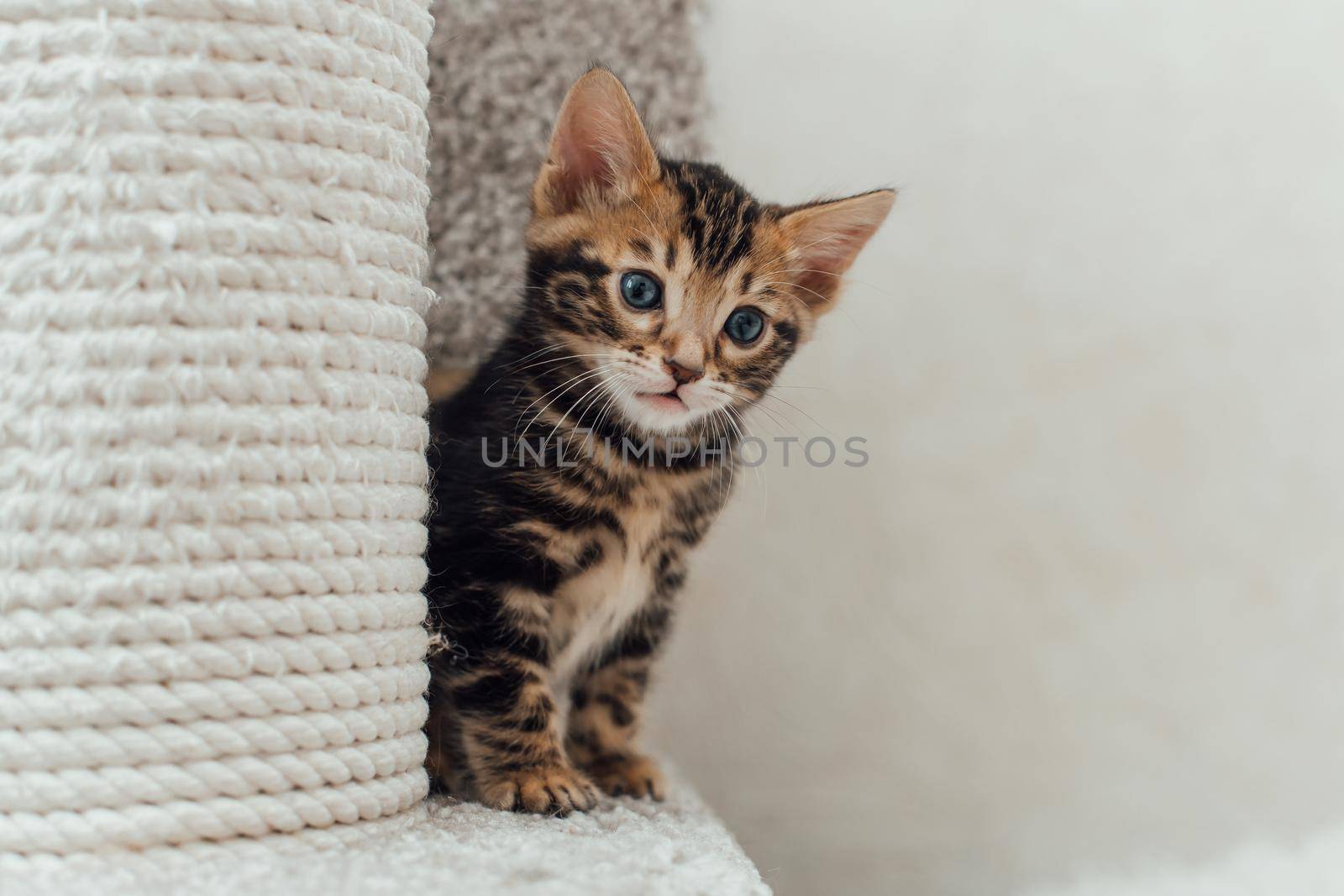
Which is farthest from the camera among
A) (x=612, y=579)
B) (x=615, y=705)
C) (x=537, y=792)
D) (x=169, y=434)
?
(x=615, y=705)

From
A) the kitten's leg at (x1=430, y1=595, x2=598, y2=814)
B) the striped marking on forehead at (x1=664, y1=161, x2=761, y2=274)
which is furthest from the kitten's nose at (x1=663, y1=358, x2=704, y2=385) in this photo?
the kitten's leg at (x1=430, y1=595, x2=598, y2=814)

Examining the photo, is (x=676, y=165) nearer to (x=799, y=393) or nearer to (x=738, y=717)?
(x=799, y=393)

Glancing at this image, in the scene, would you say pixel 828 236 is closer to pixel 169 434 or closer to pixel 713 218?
pixel 713 218

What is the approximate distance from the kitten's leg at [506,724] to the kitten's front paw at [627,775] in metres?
0.15

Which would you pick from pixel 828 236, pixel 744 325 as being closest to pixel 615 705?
pixel 744 325

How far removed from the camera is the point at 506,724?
873 mm

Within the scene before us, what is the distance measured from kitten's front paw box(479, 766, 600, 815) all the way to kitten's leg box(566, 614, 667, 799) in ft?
0.59

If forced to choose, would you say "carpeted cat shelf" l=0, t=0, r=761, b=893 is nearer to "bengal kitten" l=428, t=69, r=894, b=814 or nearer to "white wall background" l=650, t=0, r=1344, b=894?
"bengal kitten" l=428, t=69, r=894, b=814

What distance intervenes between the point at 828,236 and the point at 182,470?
2.21 feet

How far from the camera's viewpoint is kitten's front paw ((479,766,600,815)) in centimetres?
85

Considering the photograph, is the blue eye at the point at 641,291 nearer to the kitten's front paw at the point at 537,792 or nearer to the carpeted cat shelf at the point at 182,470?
the carpeted cat shelf at the point at 182,470

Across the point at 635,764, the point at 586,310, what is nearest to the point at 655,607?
the point at 635,764

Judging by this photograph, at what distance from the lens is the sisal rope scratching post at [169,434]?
628 millimetres
